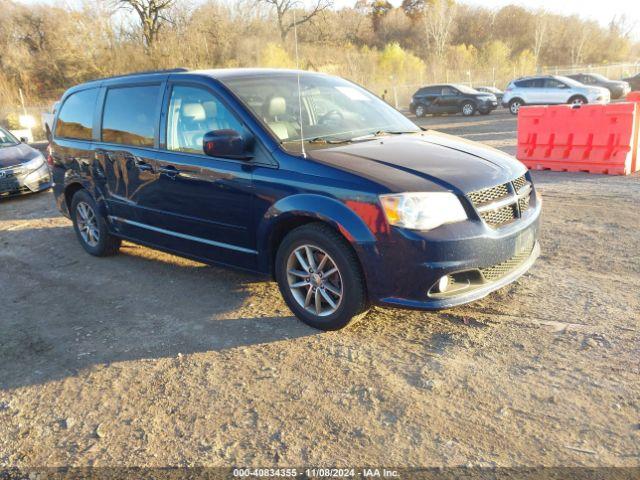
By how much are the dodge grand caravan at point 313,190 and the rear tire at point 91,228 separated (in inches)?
16.4

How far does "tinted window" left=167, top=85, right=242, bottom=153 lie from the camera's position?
4125 mm

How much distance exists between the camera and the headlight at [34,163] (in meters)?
9.79

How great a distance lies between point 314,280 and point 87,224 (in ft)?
11.4

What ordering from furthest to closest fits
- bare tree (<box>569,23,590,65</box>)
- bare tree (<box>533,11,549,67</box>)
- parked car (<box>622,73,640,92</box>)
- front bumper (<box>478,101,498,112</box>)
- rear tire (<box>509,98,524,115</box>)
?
1. bare tree (<box>569,23,590,65</box>)
2. bare tree (<box>533,11,549,67</box>)
3. parked car (<box>622,73,640,92</box>)
4. front bumper (<box>478,101,498,112</box>)
5. rear tire (<box>509,98,524,115</box>)

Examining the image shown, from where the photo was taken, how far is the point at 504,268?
3594 mm

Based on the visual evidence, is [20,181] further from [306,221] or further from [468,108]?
[468,108]

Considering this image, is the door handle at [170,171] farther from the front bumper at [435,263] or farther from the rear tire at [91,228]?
the front bumper at [435,263]

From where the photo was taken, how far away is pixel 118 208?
207 inches

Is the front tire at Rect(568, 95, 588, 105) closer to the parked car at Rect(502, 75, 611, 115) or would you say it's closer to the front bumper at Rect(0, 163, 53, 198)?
the parked car at Rect(502, 75, 611, 115)

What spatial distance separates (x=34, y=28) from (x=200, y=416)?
44.9 meters

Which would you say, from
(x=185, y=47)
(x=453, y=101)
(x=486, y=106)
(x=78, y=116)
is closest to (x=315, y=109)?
(x=78, y=116)

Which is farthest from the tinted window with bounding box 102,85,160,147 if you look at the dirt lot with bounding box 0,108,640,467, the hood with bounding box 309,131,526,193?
the hood with bounding box 309,131,526,193

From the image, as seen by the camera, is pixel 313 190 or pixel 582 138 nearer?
pixel 313 190

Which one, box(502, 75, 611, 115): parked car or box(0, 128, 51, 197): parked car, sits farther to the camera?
box(502, 75, 611, 115): parked car
